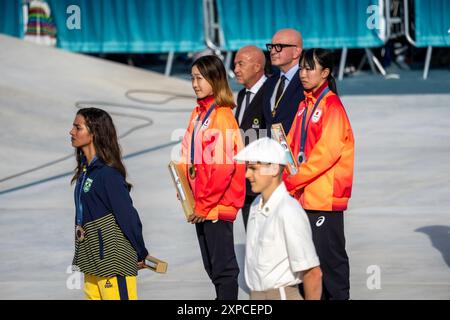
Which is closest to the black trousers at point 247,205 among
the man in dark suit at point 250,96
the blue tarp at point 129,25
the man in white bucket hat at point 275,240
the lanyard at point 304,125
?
the man in dark suit at point 250,96

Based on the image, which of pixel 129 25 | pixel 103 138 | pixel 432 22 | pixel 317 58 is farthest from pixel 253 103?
pixel 129 25

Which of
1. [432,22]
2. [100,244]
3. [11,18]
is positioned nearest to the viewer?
[100,244]

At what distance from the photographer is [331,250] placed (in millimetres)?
7758

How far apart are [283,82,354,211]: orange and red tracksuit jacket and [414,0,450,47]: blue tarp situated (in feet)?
51.8

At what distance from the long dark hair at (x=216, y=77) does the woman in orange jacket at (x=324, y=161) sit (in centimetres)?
50

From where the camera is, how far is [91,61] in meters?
22.9

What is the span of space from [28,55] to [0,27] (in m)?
2.56

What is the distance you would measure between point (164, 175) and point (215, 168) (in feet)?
22.8

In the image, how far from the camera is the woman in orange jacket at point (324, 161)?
24.6ft

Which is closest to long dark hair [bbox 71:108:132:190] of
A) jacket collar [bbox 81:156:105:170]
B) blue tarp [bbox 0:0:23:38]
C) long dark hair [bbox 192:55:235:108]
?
jacket collar [bbox 81:156:105:170]

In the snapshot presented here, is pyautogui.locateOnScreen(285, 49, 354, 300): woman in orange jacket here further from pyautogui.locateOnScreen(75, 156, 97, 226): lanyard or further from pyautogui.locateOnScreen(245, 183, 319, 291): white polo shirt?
pyautogui.locateOnScreen(245, 183, 319, 291): white polo shirt

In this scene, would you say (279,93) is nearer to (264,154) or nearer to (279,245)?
(264,154)

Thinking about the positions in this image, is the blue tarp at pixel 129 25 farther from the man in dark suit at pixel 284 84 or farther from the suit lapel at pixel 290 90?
the suit lapel at pixel 290 90
